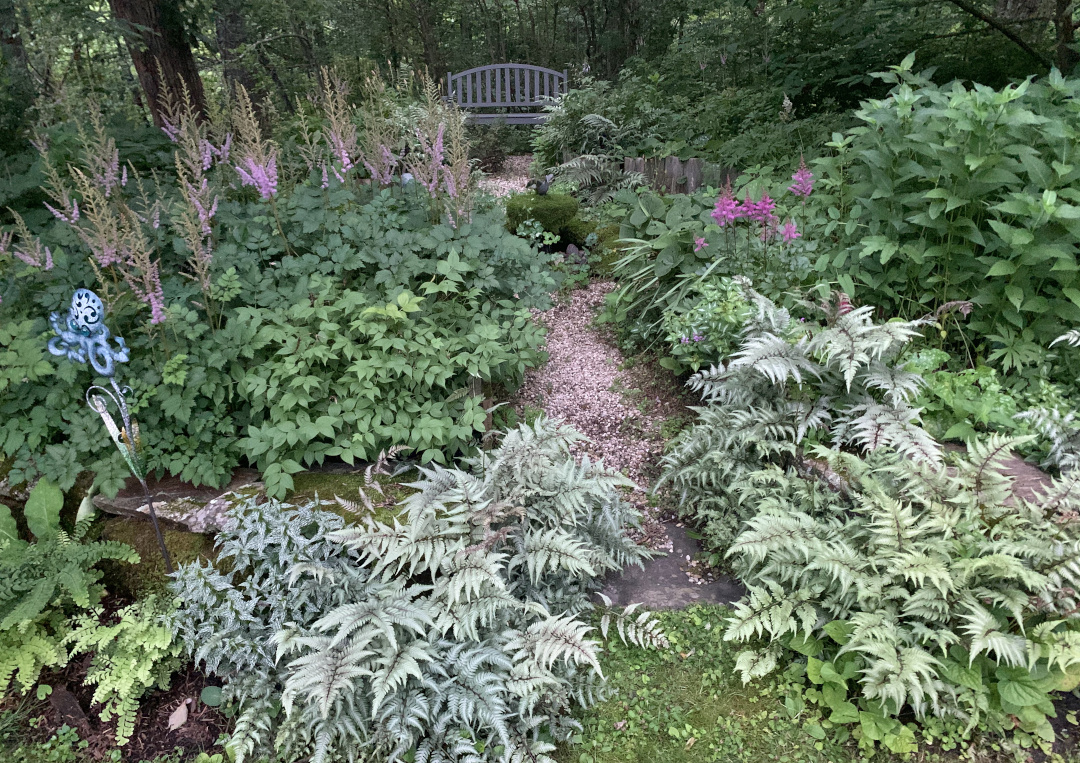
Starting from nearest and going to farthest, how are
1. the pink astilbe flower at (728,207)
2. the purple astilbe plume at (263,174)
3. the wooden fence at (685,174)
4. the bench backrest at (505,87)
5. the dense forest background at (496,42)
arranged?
the purple astilbe plume at (263,174)
the pink astilbe flower at (728,207)
the dense forest background at (496,42)
the wooden fence at (685,174)
the bench backrest at (505,87)

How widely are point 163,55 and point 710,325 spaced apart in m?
5.04

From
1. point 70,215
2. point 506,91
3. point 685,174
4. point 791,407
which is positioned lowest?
point 791,407

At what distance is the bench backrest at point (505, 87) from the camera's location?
9750mm

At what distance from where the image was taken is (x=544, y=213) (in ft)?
19.5

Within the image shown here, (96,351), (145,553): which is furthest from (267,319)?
(145,553)

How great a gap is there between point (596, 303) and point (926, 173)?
2.61 m

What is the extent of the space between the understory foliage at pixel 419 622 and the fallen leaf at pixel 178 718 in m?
0.20

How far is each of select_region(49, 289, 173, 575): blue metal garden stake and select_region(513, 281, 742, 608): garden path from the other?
2.07m

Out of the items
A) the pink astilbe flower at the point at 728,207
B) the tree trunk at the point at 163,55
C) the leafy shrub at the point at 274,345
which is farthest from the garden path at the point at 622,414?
the tree trunk at the point at 163,55

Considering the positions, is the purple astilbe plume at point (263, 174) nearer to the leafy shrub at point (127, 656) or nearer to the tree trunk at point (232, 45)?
the leafy shrub at point (127, 656)

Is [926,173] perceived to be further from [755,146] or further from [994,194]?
[755,146]

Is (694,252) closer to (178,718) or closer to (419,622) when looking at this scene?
(419,622)

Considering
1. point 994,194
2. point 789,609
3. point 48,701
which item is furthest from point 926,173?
point 48,701

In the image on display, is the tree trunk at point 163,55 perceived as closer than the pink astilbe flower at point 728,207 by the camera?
No
